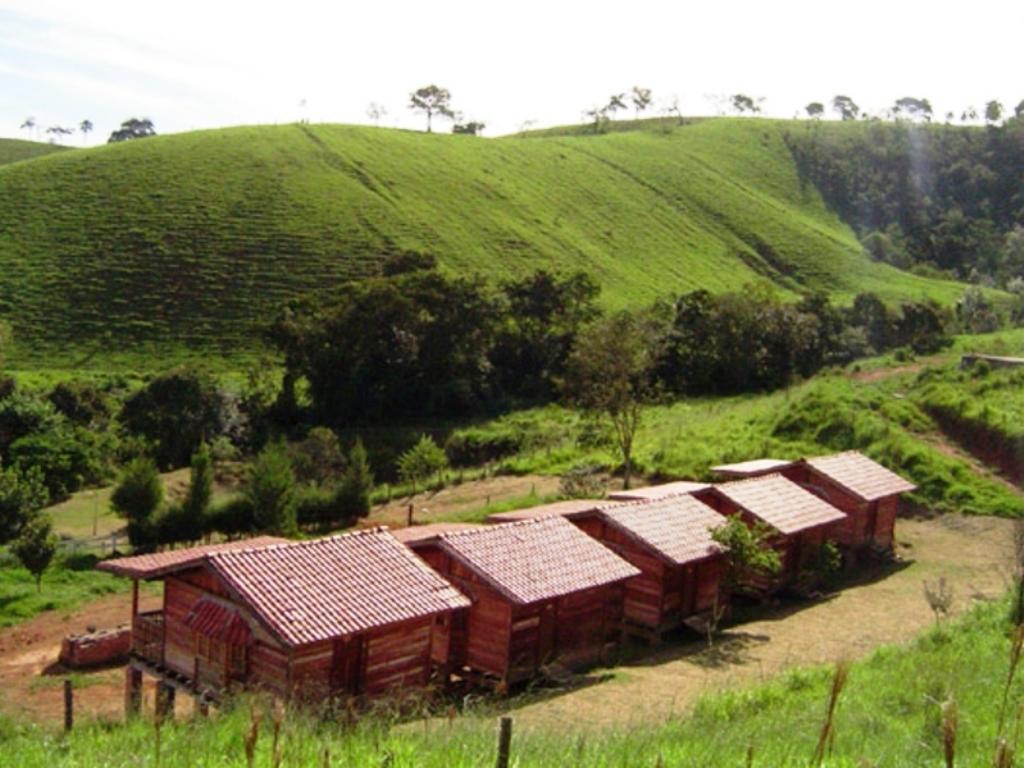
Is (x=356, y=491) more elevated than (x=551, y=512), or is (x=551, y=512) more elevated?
(x=551, y=512)

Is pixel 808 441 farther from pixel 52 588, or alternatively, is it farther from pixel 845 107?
pixel 845 107

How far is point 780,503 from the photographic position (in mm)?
25906

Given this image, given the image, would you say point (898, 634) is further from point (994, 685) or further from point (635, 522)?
point (994, 685)

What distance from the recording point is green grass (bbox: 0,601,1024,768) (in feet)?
19.8

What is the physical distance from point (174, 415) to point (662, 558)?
30686mm

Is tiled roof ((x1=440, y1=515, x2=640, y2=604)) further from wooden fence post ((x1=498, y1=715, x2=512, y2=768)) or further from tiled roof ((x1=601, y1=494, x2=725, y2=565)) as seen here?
wooden fence post ((x1=498, y1=715, x2=512, y2=768))

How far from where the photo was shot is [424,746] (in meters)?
6.56

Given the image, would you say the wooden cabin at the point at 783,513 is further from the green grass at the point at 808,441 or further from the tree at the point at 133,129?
the tree at the point at 133,129

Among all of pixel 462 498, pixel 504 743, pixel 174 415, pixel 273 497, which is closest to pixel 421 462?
pixel 462 498

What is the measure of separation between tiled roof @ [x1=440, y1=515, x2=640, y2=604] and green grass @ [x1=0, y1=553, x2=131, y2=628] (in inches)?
474

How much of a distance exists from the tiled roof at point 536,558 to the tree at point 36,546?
12245 millimetres

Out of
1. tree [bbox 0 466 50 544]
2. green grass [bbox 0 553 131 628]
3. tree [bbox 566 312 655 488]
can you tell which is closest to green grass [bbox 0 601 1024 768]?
green grass [bbox 0 553 131 628]

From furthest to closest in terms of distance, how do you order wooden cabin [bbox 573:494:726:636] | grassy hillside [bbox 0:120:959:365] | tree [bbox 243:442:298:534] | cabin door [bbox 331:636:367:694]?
grassy hillside [bbox 0:120:959:365], tree [bbox 243:442:298:534], wooden cabin [bbox 573:494:726:636], cabin door [bbox 331:636:367:694]

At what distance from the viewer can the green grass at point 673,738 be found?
6.04 m
